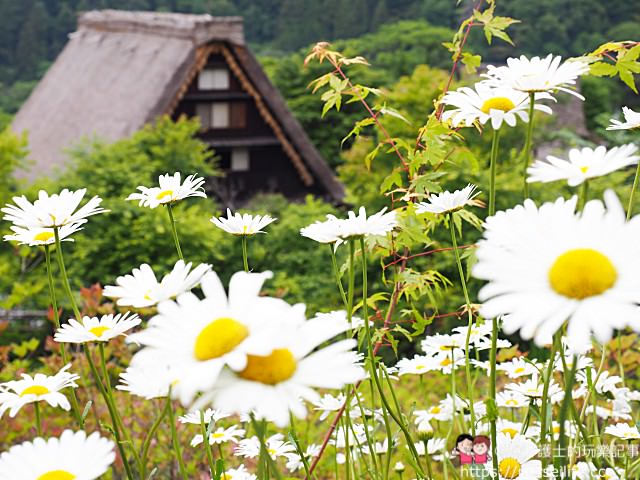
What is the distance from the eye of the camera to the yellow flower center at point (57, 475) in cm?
81

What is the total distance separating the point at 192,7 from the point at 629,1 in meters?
13.2

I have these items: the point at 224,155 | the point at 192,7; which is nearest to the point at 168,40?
the point at 224,155

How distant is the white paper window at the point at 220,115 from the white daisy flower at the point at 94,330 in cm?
933

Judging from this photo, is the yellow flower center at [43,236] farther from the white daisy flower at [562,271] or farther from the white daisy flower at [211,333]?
the white daisy flower at [562,271]

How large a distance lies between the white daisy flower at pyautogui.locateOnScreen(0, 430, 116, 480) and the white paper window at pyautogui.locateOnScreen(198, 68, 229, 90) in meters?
9.39

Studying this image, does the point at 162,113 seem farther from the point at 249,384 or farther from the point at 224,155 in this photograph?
the point at 249,384

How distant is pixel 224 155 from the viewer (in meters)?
10.7

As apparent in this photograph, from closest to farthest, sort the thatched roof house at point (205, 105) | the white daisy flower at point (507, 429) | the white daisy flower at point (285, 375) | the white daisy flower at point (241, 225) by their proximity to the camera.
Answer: the white daisy flower at point (285, 375) < the white daisy flower at point (241, 225) < the white daisy flower at point (507, 429) < the thatched roof house at point (205, 105)

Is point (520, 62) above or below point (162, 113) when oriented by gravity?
above

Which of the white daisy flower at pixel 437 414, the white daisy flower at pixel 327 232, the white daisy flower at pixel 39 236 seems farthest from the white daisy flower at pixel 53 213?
the white daisy flower at pixel 437 414

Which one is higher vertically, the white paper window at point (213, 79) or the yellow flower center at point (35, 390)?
the yellow flower center at point (35, 390)

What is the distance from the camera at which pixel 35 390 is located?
1168 millimetres

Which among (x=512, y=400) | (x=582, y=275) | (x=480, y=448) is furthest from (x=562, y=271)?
(x=512, y=400)

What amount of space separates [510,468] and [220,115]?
945 cm
